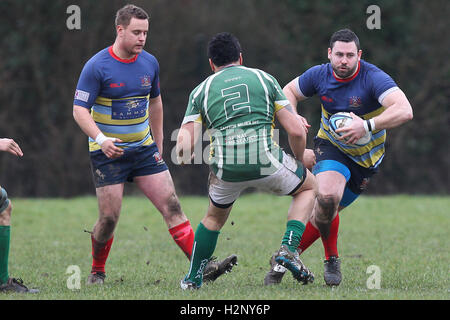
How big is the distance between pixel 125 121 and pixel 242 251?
3394 mm

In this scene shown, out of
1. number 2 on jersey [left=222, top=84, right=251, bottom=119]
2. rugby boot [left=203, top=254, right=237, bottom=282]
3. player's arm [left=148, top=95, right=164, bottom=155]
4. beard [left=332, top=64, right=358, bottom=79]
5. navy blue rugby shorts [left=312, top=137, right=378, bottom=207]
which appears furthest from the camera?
player's arm [left=148, top=95, right=164, bottom=155]

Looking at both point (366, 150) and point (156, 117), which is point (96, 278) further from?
point (366, 150)

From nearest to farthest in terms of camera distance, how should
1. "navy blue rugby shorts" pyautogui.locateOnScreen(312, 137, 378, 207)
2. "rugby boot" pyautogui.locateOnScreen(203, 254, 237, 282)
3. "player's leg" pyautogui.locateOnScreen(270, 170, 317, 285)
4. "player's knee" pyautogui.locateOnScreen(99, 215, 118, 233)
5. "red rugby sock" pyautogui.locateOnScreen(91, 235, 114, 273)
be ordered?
1. "player's leg" pyautogui.locateOnScreen(270, 170, 317, 285)
2. "rugby boot" pyautogui.locateOnScreen(203, 254, 237, 282)
3. "player's knee" pyautogui.locateOnScreen(99, 215, 118, 233)
4. "navy blue rugby shorts" pyautogui.locateOnScreen(312, 137, 378, 207)
5. "red rugby sock" pyautogui.locateOnScreen(91, 235, 114, 273)

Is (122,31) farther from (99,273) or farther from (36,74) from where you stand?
(36,74)

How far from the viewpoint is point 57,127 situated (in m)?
21.1

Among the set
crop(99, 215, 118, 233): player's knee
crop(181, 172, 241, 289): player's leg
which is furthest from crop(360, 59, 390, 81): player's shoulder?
crop(99, 215, 118, 233): player's knee

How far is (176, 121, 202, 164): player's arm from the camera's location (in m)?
5.82

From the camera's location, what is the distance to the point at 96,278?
23.0ft

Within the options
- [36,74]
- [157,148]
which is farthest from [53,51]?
[157,148]

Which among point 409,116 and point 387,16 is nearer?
point 409,116

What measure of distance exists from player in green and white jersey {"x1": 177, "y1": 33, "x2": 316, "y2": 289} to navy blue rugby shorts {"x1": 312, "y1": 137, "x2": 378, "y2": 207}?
0.92m

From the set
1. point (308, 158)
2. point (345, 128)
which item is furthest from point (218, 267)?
point (345, 128)

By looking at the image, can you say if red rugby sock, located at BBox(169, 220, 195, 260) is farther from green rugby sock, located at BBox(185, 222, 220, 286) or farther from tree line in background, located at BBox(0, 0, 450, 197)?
tree line in background, located at BBox(0, 0, 450, 197)
